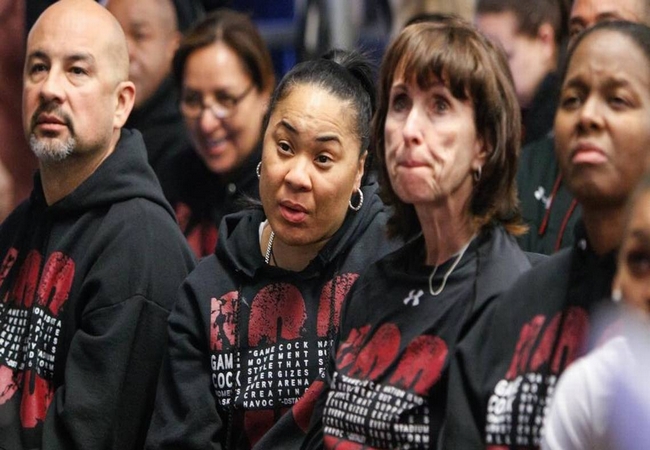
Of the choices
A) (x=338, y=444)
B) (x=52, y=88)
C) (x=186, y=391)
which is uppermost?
(x=52, y=88)

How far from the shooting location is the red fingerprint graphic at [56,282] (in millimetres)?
3268

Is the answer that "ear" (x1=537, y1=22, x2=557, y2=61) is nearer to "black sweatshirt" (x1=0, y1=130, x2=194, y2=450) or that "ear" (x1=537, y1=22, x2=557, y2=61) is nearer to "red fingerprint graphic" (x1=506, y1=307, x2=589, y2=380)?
"black sweatshirt" (x1=0, y1=130, x2=194, y2=450)

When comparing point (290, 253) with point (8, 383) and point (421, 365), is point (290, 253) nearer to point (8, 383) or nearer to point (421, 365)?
point (421, 365)

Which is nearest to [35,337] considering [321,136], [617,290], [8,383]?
[8,383]

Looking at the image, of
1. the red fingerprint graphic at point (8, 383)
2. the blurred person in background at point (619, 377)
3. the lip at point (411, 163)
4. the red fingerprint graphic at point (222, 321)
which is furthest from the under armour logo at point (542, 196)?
the blurred person in background at point (619, 377)

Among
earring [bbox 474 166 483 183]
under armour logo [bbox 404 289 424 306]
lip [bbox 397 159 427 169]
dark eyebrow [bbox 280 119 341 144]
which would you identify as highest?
dark eyebrow [bbox 280 119 341 144]

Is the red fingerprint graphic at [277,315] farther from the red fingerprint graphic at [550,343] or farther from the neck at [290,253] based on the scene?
the red fingerprint graphic at [550,343]

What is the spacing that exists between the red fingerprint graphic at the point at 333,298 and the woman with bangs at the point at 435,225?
308mm

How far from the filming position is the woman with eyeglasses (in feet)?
14.0

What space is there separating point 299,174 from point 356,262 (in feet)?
0.79

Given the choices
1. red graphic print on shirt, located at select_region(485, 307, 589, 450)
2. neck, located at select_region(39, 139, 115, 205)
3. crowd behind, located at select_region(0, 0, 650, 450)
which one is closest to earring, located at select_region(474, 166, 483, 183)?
crowd behind, located at select_region(0, 0, 650, 450)

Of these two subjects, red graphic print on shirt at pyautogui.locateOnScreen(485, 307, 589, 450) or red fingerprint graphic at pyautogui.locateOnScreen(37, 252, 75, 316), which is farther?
red fingerprint graphic at pyautogui.locateOnScreen(37, 252, 75, 316)

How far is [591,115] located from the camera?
90.7 inches

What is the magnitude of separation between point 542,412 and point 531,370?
0.28 ft
